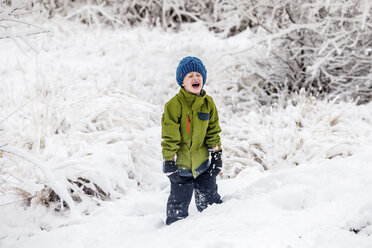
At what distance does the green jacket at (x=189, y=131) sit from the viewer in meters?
1.93

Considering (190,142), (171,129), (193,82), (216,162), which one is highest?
(193,82)

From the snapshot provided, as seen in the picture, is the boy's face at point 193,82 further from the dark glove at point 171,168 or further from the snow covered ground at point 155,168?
the snow covered ground at point 155,168

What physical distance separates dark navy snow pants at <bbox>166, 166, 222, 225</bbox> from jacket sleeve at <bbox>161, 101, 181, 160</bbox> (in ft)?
0.76

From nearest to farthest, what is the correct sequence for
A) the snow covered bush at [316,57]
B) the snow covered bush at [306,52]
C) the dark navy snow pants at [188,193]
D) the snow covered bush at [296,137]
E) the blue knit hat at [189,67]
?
1. the blue knit hat at [189,67]
2. the dark navy snow pants at [188,193]
3. the snow covered bush at [296,137]
4. the snow covered bush at [306,52]
5. the snow covered bush at [316,57]

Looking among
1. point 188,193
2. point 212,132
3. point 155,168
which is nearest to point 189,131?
point 212,132

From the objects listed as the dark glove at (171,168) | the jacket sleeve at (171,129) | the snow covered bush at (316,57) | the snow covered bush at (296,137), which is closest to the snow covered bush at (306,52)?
the snow covered bush at (316,57)

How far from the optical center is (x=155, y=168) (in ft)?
10.2

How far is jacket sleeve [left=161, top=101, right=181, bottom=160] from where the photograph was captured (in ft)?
6.29

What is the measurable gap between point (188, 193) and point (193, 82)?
77cm

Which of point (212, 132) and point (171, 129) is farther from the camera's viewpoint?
point (212, 132)

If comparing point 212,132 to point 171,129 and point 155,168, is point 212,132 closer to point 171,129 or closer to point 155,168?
point 171,129

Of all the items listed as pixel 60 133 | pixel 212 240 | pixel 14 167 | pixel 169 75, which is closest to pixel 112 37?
pixel 169 75

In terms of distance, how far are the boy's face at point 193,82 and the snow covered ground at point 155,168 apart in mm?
750

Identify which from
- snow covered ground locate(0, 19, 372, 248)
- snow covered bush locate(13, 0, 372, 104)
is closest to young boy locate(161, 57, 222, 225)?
snow covered ground locate(0, 19, 372, 248)
